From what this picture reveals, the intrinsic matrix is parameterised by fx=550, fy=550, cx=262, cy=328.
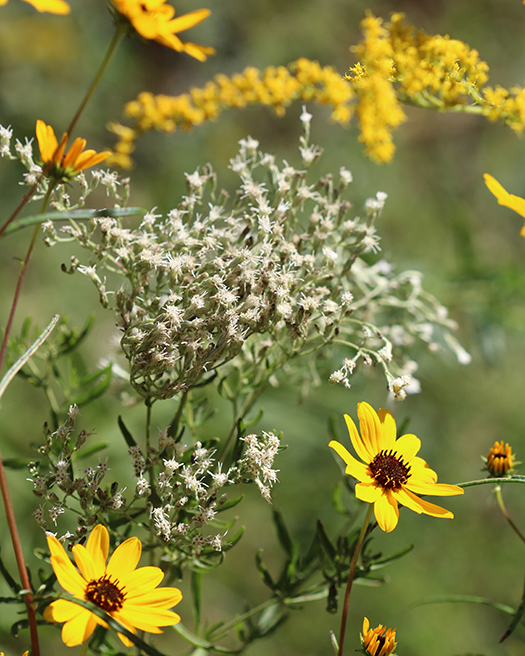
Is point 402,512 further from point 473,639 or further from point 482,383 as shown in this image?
point 482,383

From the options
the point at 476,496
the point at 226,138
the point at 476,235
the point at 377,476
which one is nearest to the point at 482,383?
the point at 476,496

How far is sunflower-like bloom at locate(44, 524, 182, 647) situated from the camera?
26.0 inches

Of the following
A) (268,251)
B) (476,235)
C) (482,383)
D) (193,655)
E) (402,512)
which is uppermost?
(476,235)

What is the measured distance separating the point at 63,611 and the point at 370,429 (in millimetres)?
473

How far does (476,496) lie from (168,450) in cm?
278

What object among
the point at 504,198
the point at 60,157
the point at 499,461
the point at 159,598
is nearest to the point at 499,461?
the point at 499,461

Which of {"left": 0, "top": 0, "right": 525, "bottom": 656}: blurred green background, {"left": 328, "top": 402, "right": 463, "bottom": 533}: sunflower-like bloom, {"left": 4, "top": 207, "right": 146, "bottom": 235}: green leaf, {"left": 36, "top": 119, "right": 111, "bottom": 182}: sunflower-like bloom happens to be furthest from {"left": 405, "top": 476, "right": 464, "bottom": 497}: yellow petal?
{"left": 0, "top": 0, "right": 525, "bottom": 656}: blurred green background

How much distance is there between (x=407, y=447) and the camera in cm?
84

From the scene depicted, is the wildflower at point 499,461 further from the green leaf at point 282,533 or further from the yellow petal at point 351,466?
the green leaf at point 282,533

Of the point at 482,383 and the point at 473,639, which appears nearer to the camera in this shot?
the point at 473,639

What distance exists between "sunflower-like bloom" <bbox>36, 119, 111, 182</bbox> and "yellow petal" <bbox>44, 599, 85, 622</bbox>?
54 cm

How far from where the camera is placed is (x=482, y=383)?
3160 mm

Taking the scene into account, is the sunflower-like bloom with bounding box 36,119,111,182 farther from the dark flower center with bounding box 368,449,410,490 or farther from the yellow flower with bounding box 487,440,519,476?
the yellow flower with bounding box 487,440,519,476

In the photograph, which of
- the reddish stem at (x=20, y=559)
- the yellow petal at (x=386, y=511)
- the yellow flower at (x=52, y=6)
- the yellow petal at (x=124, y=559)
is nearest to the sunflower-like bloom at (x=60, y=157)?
the yellow flower at (x=52, y=6)
